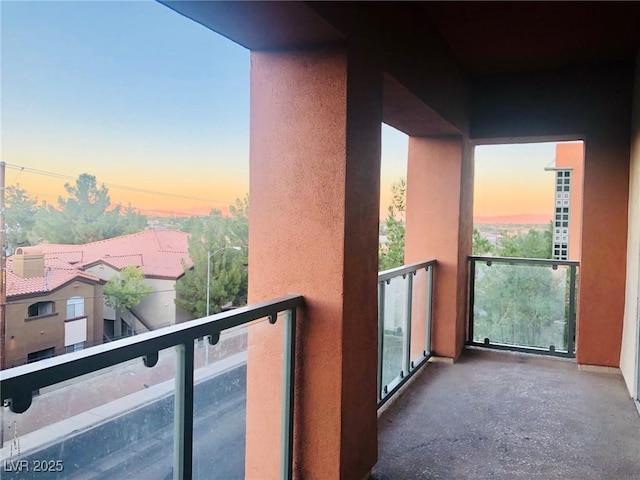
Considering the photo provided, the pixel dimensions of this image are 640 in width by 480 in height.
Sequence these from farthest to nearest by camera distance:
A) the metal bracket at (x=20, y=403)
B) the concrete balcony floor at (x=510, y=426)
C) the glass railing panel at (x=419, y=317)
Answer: the glass railing panel at (x=419, y=317) → the concrete balcony floor at (x=510, y=426) → the metal bracket at (x=20, y=403)

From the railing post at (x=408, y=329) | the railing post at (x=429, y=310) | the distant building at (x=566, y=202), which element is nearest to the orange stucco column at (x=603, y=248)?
the railing post at (x=429, y=310)

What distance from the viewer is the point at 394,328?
386cm

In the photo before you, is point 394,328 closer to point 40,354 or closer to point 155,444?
point 155,444

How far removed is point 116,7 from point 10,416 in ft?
7.07

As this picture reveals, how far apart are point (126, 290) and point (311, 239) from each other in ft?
2.73

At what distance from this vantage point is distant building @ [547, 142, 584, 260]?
7859mm

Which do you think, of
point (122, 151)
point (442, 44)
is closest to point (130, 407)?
point (122, 151)

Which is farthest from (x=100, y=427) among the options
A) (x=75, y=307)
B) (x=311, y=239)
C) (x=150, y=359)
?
(x=311, y=239)

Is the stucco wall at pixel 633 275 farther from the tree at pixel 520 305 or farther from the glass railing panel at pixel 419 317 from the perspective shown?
the glass railing panel at pixel 419 317

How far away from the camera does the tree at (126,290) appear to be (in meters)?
1.87

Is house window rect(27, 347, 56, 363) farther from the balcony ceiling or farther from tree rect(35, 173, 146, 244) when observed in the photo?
the balcony ceiling

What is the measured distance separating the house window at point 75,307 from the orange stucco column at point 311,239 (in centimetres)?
71

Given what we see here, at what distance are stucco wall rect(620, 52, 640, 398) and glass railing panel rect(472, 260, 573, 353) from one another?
65cm

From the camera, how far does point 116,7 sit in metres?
2.51
